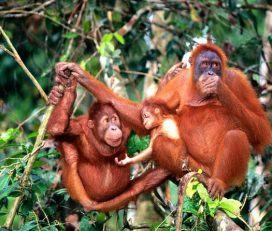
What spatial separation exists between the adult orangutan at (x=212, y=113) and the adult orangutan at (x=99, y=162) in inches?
6.6

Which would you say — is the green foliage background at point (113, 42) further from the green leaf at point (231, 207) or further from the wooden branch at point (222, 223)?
the green leaf at point (231, 207)

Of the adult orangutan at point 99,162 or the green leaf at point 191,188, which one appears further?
the adult orangutan at point 99,162

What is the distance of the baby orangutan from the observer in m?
5.67

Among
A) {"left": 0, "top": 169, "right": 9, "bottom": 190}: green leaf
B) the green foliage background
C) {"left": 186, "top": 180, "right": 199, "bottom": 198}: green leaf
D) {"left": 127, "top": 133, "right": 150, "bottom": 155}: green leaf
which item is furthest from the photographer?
the green foliage background

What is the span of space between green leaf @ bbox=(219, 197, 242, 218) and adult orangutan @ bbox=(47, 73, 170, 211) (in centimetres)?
165

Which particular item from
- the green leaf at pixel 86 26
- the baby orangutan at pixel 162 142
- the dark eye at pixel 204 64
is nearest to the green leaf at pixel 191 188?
the baby orangutan at pixel 162 142

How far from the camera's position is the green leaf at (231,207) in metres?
4.05

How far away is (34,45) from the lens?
28.5 ft

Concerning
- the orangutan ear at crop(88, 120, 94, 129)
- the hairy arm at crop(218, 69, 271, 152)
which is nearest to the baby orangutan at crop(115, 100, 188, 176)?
the orangutan ear at crop(88, 120, 94, 129)

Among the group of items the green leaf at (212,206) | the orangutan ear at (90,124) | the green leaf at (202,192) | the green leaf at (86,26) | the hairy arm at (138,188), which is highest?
the green leaf at (86,26)

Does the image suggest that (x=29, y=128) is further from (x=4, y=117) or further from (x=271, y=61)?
(x=271, y=61)

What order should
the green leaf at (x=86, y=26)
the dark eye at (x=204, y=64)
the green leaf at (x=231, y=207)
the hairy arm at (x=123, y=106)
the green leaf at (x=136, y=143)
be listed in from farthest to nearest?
the green leaf at (x=86, y=26), the green leaf at (x=136, y=143), the hairy arm at (x=123, y=106), the dark eye at (x=204, y=64), the green leaf at (x=231, y=207)

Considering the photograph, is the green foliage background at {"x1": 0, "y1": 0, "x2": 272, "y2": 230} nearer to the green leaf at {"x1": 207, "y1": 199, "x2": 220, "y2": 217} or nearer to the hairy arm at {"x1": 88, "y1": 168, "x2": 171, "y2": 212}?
the hairy arm at {"x1": 88, "y1": 168, "x2": 171, "y2": 212}

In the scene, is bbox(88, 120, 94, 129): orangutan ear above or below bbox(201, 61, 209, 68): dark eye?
below
